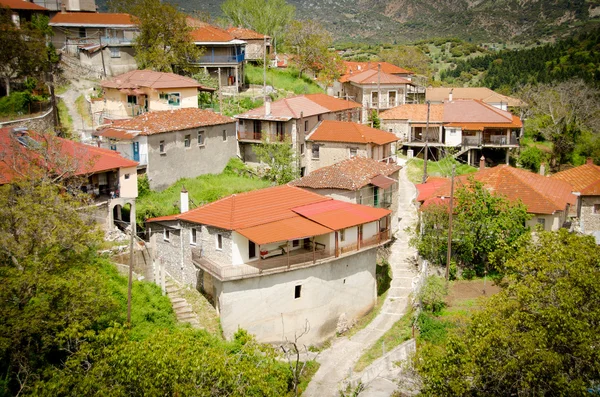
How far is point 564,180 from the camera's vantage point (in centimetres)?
4738

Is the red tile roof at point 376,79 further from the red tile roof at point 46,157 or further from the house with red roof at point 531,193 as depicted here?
the red tile roof at point 46,157

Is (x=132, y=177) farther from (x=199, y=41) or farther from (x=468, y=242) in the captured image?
(x=199, y=41)

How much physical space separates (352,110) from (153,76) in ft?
54.7

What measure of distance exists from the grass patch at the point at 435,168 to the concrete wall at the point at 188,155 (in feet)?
48.3

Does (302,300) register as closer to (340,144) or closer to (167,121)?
(167,121)

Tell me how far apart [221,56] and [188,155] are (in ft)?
60.4

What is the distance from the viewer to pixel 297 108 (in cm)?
5041

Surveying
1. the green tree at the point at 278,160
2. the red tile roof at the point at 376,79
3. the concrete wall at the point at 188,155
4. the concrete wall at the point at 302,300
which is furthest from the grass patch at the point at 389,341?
the red tile roof at the point at 376,79

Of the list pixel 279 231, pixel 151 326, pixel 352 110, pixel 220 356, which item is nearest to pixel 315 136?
pixel 352 110

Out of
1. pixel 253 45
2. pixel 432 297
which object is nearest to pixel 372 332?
pixel 432 297

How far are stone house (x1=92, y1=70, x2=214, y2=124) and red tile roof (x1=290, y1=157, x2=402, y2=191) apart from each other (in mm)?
12238

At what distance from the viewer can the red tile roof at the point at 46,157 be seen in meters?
30.1

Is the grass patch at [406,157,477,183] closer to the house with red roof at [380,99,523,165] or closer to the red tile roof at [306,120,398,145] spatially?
the house with red roof at [380,99,523,165]

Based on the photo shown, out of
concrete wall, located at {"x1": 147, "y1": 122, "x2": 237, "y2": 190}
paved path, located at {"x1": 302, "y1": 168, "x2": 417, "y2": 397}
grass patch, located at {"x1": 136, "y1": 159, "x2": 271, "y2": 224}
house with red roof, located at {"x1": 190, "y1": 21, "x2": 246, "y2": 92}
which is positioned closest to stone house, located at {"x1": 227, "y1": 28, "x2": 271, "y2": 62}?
house with red roof, located at {"x1": 190, "y1": 21, "x2": 246, "y2": 92}
